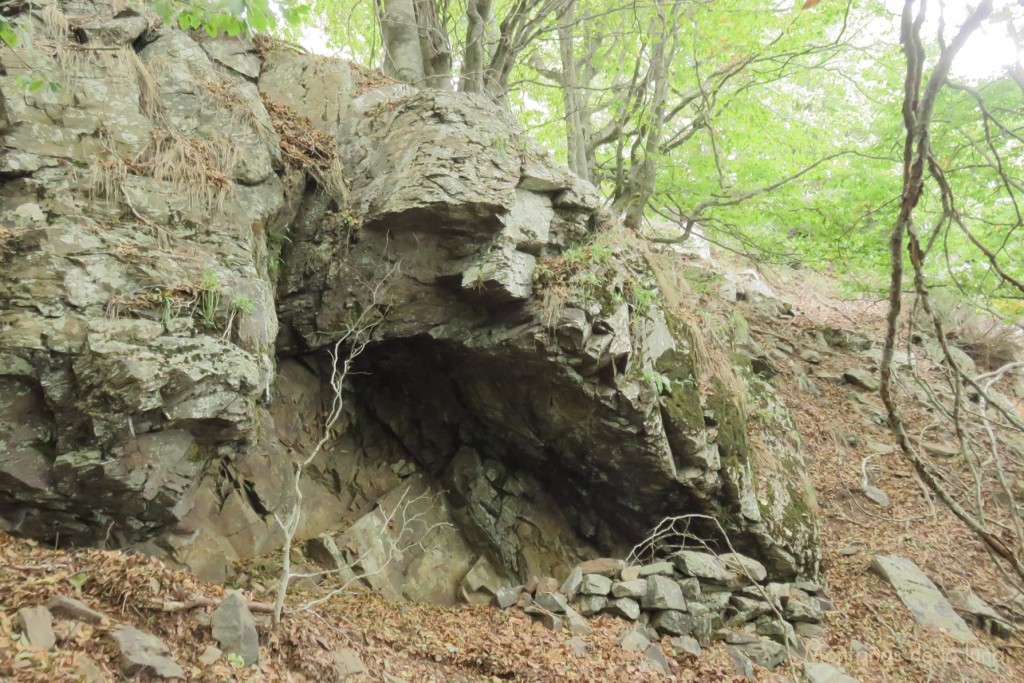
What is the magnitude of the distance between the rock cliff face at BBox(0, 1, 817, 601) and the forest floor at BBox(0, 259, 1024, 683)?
2.52 ft

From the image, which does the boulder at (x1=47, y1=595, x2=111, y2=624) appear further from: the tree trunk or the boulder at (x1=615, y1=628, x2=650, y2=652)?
the tree trunk

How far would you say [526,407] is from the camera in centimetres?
706

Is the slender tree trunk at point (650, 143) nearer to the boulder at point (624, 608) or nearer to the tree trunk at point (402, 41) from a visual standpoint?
the tree trunk at point (402, 41)

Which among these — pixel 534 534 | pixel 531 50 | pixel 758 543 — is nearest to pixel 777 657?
pixel 758 543

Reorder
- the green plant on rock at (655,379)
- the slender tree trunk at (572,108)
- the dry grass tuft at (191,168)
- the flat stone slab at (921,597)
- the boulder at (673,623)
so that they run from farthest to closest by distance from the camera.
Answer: the slender tree trunk at (572,108) < the flat stone slab at (921,597) < the green plant on rock at (655,379) < the boulder at (673,623) < the dry grass tuft at (191,168)

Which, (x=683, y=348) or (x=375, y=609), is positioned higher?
(x=683, y=348)

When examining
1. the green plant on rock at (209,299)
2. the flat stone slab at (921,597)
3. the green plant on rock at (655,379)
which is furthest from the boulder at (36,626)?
the flat stone slab at (921,597)

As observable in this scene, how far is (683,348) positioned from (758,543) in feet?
8.30

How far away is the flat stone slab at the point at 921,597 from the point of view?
270 inches

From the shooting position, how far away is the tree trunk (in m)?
8.63

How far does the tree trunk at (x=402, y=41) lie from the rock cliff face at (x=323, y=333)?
0.77 m

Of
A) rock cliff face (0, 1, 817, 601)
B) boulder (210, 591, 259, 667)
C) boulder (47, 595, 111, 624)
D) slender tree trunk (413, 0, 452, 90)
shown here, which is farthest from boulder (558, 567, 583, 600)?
slender tree trunk (413, 0, 452, 90)

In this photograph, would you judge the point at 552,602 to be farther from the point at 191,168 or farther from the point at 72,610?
the point at 191,168

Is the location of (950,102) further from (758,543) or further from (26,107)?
(26,107)
